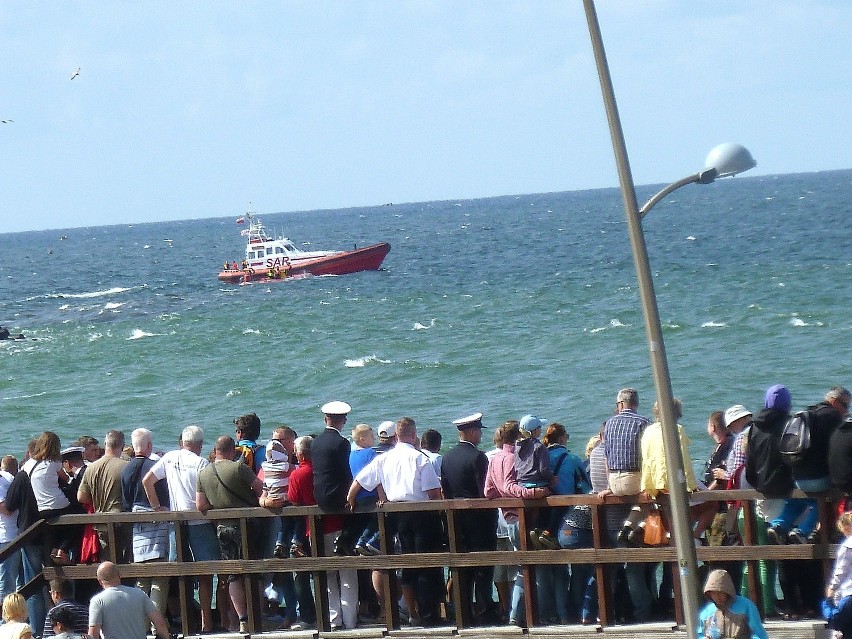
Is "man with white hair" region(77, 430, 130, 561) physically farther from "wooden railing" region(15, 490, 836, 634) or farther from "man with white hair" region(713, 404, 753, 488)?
"man with white hair" region(713, 404, 753, 488)

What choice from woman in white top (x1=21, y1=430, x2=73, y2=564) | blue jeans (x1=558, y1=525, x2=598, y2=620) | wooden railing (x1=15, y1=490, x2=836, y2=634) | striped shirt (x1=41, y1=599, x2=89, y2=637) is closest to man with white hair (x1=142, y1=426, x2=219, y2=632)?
wooden railing (x1=15, y1=490, x2=836, y2=634)

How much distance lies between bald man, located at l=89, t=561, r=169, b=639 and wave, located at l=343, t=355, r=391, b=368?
32.1 metres

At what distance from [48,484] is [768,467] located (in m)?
5.42

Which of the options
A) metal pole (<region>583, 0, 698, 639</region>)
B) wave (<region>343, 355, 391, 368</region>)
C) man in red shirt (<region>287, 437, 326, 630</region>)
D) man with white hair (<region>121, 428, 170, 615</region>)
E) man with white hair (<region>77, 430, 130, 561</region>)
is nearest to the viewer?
metal pole (<region>583, 0, 698, 639</region>)

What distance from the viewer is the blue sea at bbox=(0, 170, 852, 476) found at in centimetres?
3262

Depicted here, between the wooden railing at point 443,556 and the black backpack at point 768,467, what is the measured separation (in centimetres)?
10

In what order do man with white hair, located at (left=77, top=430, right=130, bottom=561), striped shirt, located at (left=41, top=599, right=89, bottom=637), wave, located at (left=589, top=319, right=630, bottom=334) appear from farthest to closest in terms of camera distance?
wave, located at (left=589, top=319, right=630, bottom=334), man with white hair, located at (left=77, top=430, right=130, bottom=561), striped shirt, located at (left=41, top=599, right=89, bottom=637)

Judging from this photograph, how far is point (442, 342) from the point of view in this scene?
1729 inches

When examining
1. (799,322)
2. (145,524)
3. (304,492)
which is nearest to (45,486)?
(145,524)

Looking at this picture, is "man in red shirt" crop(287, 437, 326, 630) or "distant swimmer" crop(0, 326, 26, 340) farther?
"distant swimmer" crop(0, 326, 26, 340)

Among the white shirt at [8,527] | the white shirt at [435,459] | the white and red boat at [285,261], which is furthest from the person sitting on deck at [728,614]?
the white and red boat at [285,261]

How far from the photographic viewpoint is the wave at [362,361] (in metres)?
40.8

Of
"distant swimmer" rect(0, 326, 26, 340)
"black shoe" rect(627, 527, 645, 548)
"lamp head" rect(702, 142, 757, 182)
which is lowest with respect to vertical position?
"black shoe" rect(627, 527, 645, 548)

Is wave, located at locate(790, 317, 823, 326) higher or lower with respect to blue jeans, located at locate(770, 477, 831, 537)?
lower
